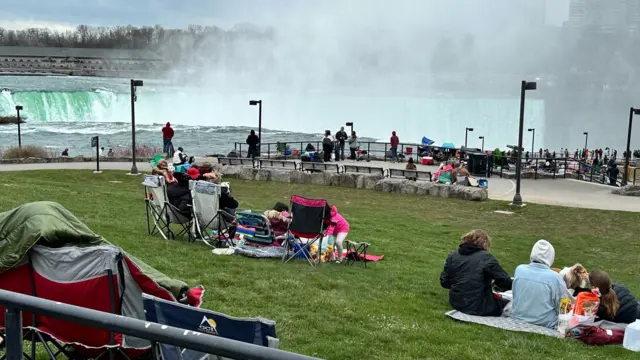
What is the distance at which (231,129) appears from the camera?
71938mm

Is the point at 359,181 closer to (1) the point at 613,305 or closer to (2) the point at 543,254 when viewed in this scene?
(2) the point at 543,254

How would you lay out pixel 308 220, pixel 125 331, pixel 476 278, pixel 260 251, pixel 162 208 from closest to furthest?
pixel 125 331 → pixel 476 278 → pixel 308 220 → pixel 260 251 → pixel 162 208

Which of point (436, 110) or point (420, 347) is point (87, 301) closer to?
point (420, 347)

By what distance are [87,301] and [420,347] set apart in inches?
119

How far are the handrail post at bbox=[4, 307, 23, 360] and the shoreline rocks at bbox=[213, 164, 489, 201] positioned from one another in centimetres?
1902

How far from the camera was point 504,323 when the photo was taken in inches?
283

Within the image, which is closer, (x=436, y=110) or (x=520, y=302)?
(x=520, y=302)

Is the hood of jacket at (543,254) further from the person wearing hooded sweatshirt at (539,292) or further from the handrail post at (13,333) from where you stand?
the handrail post at (13,333)

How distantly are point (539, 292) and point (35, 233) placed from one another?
5.25 m

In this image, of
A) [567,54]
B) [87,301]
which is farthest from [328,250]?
[567,54]

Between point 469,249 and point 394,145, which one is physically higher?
point 394,145

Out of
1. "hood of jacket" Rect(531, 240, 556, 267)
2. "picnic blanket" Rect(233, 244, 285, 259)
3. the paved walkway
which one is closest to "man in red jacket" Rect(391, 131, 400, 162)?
the paved walkway

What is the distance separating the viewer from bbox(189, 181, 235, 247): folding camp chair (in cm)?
1004

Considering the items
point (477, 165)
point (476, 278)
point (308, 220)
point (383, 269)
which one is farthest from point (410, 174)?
point (476, 278)
